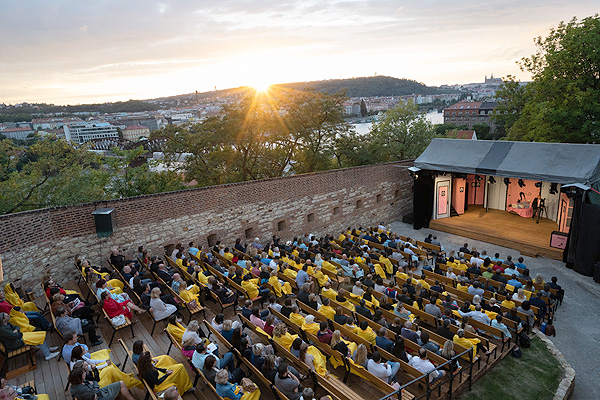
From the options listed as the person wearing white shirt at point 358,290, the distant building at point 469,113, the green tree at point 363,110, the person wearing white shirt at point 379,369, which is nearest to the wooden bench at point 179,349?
the person wearing white shirt at point 379,369

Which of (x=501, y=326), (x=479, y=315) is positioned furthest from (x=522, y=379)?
(x=479, y=315)

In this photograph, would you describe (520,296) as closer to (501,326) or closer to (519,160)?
(501,326)

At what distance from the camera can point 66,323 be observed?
6566mm

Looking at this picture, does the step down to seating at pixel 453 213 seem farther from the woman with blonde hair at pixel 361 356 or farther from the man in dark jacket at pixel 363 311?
the woman with blonde hair at pixel 361 356

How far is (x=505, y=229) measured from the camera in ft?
52.6

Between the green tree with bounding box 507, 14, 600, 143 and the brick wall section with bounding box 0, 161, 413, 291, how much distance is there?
30.2 feet

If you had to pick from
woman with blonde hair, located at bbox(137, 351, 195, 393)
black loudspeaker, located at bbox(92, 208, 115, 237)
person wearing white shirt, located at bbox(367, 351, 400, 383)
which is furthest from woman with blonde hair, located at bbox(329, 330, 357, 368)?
black loudspeaker, located at bbox(92, 208, 115, 237)

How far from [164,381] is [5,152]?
13.1m

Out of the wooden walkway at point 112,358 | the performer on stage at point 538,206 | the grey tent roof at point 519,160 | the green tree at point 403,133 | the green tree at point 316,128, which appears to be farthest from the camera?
the green tree at point 403,133

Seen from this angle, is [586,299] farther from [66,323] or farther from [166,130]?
[166,130]

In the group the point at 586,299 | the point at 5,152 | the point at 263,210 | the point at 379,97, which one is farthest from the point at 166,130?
the point at 379,97

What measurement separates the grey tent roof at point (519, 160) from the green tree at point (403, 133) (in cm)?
883

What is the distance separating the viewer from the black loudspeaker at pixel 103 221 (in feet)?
33.2

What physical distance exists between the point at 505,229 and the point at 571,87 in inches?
397
